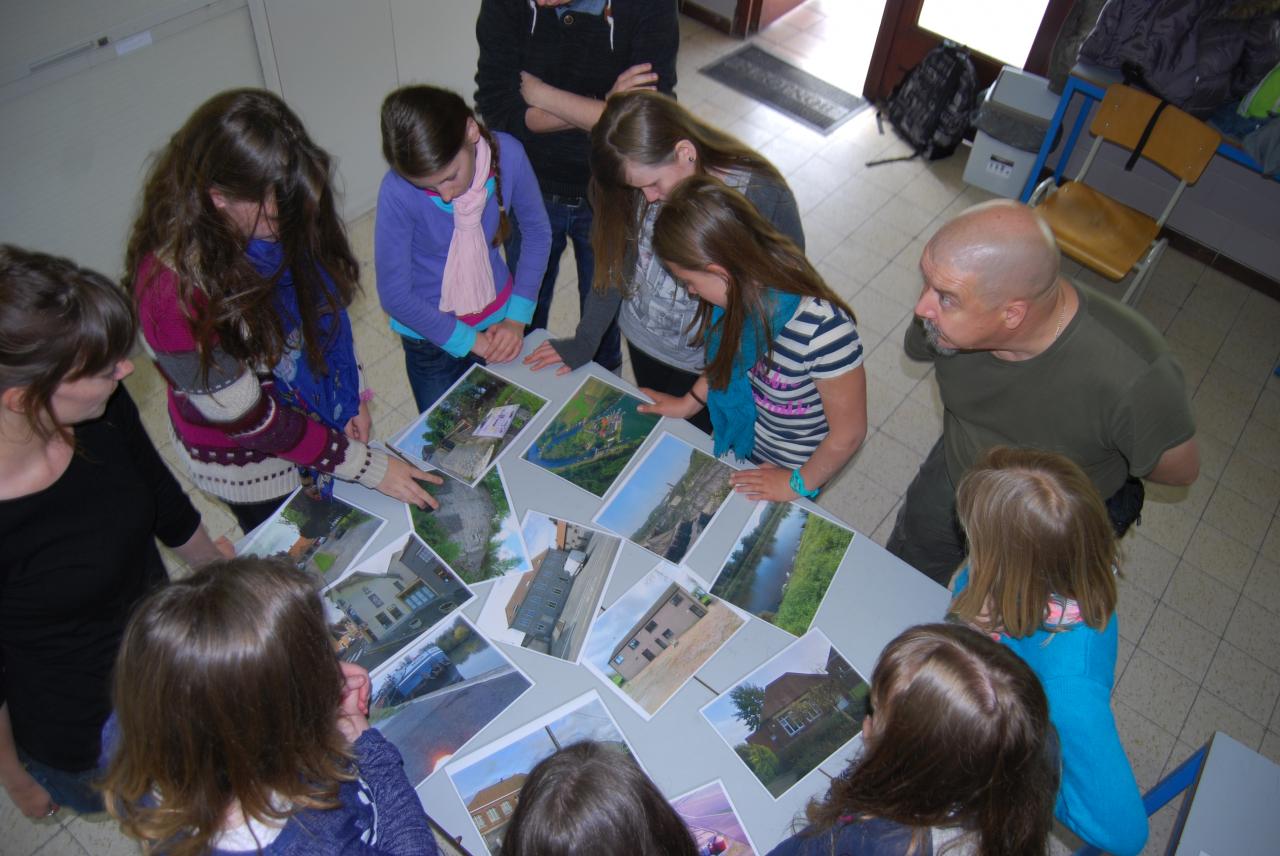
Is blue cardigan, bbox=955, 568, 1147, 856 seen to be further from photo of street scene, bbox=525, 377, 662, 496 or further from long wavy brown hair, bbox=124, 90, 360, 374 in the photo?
long wavy brown hair, bbox=124, 90, 360, 374

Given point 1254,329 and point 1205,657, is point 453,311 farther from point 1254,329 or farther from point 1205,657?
point 1254,329

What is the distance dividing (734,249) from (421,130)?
0.74 m

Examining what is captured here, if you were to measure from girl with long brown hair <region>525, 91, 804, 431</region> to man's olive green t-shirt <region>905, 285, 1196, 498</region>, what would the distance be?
58 centimetres

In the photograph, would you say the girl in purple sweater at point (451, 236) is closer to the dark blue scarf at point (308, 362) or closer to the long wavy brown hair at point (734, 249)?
the dark blue scarf at point (308, 362)

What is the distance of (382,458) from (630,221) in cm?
82

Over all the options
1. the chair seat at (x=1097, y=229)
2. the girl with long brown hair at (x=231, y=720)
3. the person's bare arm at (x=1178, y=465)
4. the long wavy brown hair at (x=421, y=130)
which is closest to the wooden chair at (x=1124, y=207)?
the chair seat at (x=1097, y=229)

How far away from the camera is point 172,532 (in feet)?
5.84

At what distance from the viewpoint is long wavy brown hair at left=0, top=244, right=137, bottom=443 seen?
1303mm

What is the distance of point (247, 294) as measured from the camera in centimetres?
161

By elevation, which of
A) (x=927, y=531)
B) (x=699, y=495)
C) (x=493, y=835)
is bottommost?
(x=927, y=531)

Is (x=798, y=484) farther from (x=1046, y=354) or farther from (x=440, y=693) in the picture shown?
(x=440, y=693)

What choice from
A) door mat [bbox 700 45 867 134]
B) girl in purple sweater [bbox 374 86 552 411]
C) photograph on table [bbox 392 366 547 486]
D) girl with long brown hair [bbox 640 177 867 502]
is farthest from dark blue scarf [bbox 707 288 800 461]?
door mat [bbox 700 45 867 134]

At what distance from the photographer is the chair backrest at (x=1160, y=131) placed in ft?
11.0

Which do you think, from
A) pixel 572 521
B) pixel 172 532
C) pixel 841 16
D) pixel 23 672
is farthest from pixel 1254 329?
pixel 23 672
